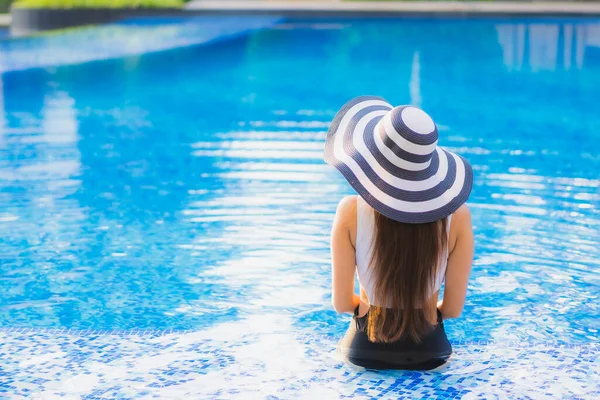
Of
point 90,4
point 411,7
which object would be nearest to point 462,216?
point 90,4

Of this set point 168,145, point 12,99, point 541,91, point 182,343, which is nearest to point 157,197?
point 168,145

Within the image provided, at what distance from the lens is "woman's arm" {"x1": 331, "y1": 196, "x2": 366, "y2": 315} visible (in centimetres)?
276

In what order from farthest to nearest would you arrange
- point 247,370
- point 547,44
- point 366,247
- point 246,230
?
point 547,44 → point 246,230 → point 247,370 → point 366,247

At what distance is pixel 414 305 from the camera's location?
2.83m

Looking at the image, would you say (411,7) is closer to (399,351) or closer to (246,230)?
(246,230)

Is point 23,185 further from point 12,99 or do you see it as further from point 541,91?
point 541,91

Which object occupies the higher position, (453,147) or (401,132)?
(401,132)

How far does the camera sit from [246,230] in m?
5.00

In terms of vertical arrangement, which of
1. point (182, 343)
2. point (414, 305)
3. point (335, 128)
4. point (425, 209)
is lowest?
point (182, 343)

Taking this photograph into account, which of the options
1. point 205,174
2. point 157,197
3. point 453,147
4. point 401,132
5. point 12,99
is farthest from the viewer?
point 12,99

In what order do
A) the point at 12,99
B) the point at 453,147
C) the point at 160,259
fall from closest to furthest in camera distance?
1. the point at 160,259
2. the point at 453,147
3. the point at 12,99

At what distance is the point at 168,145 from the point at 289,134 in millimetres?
949

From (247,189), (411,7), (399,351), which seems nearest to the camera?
(399,351)

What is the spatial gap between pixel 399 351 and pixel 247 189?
3013 millimetres
